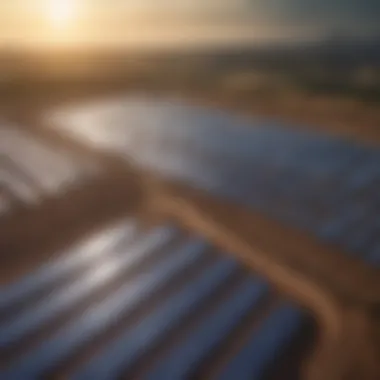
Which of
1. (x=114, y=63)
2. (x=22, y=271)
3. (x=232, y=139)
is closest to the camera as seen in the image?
(x=22, y=271)

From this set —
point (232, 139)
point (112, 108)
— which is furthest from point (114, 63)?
point (232, 139)

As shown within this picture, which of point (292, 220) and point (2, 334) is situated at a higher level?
point (292, 220)

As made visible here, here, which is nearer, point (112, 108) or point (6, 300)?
point (6, 300)

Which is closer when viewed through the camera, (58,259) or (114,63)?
(58,259)

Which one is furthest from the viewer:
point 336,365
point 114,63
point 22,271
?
point 114,63

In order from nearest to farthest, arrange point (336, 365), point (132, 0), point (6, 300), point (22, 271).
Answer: point (336, 365) → point (6, 300) → point (22, 271) → point (132, 0)

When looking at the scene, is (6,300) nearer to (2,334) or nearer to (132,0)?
(2,334)

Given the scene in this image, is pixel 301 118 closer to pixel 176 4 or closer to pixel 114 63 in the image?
pixel 176 4

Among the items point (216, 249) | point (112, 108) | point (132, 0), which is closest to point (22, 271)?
point (216, 249)

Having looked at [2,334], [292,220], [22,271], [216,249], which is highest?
[292,220]
